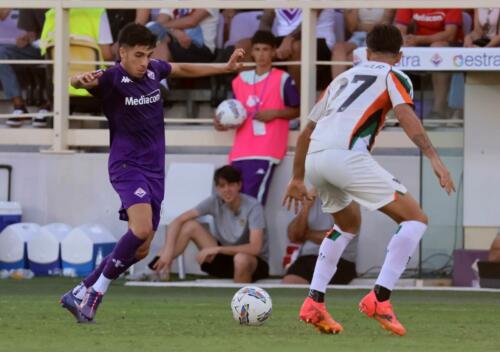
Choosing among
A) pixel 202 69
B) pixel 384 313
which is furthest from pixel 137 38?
pixel 384 313

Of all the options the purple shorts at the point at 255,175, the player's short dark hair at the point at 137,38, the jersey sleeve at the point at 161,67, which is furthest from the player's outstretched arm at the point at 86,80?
the purple shorts at the point at 255,175

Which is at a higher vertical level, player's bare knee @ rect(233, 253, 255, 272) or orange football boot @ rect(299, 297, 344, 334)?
orange football boot @ rect(299, 297, 344, 334)

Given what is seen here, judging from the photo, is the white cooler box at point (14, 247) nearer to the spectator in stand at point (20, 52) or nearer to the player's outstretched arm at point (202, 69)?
the spectator in stand at point (20, 52)

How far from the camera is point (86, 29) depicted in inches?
695

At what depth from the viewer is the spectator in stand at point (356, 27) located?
16.8 meters

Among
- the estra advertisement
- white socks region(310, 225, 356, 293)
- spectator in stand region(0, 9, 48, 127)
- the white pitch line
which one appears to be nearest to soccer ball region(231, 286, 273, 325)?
white socks region(310, 225, 356, 293)

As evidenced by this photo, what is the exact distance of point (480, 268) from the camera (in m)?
14.9

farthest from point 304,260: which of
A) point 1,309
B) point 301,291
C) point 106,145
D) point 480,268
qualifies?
point 1,309

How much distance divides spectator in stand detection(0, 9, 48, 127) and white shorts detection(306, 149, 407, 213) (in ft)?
28.3

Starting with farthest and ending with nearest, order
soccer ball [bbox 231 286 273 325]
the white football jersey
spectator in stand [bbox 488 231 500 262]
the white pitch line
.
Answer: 1. spectator in stand [bbox 488 231 500 262]
2. the white pitch line
3. soccer ball [bbox 231 286 273 325]
4. the white football jersey

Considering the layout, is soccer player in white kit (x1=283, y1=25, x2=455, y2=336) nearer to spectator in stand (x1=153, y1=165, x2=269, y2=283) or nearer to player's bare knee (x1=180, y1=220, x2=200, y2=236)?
spectator in stand (x1=153, y1=165, x2=269, y2=283)

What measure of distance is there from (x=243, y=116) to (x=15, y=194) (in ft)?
10.4

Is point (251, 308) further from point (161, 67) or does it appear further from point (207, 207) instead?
point (207, 207)

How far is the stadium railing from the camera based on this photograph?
16125mm
